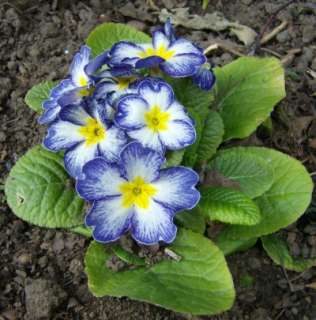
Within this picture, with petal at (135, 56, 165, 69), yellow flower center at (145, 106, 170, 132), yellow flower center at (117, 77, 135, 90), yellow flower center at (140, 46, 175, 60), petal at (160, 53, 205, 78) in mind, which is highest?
petal at (135, 56, 165, 69)

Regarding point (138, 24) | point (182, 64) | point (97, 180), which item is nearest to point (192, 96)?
point (182, 64)

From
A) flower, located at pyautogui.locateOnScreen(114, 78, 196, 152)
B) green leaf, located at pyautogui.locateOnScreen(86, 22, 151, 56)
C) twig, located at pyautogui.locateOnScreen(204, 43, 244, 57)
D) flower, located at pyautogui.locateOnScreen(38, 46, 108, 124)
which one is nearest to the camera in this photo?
flower, located at pyautogui.locateOnScreen(114, 78, 196, 152)

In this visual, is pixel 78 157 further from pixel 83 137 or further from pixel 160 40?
pixel 160 40

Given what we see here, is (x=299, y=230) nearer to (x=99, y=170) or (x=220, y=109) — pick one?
(x=220, y=109)

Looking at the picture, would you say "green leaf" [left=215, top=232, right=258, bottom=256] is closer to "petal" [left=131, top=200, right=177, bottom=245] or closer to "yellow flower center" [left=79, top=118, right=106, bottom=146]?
"petal" [left=131, top=200, right=177, bottom=245]

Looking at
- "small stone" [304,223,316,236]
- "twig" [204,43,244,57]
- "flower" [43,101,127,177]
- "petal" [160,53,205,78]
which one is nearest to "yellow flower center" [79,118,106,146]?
"flower" [43,101,127,177]
